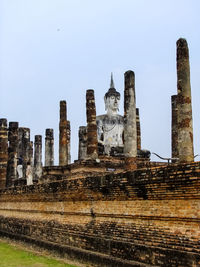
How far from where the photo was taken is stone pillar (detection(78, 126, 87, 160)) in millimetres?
25406

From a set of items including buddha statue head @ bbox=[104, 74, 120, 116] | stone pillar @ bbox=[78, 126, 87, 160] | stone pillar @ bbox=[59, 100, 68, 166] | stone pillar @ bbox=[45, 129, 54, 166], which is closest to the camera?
stone pillar @ bbox=[59, 100, 68, 166]

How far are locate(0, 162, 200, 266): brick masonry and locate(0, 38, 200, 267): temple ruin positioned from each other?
0.02 m

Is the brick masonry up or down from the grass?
up

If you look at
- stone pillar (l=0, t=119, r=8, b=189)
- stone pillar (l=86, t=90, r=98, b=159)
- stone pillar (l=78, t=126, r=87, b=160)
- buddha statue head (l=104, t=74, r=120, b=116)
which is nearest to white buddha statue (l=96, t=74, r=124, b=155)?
buddha statue head (l=104, t=74, r=120, b=116)

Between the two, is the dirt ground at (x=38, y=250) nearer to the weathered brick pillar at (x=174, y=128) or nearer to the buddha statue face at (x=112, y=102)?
the weathered brick pillar at (x=174, y=128)

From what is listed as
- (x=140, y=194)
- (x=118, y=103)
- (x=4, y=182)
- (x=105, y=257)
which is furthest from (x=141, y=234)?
(x=118, y=103)

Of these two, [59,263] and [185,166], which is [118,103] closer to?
[59,263]

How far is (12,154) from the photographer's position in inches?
843

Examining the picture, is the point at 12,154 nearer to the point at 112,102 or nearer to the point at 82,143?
the point at 82,143

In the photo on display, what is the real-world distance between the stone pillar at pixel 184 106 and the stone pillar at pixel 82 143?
15488 mm

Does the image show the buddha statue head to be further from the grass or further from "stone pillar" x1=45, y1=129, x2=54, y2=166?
the grass

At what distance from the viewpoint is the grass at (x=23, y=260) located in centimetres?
1035

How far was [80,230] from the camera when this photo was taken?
10.4 m

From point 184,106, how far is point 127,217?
3.31m
